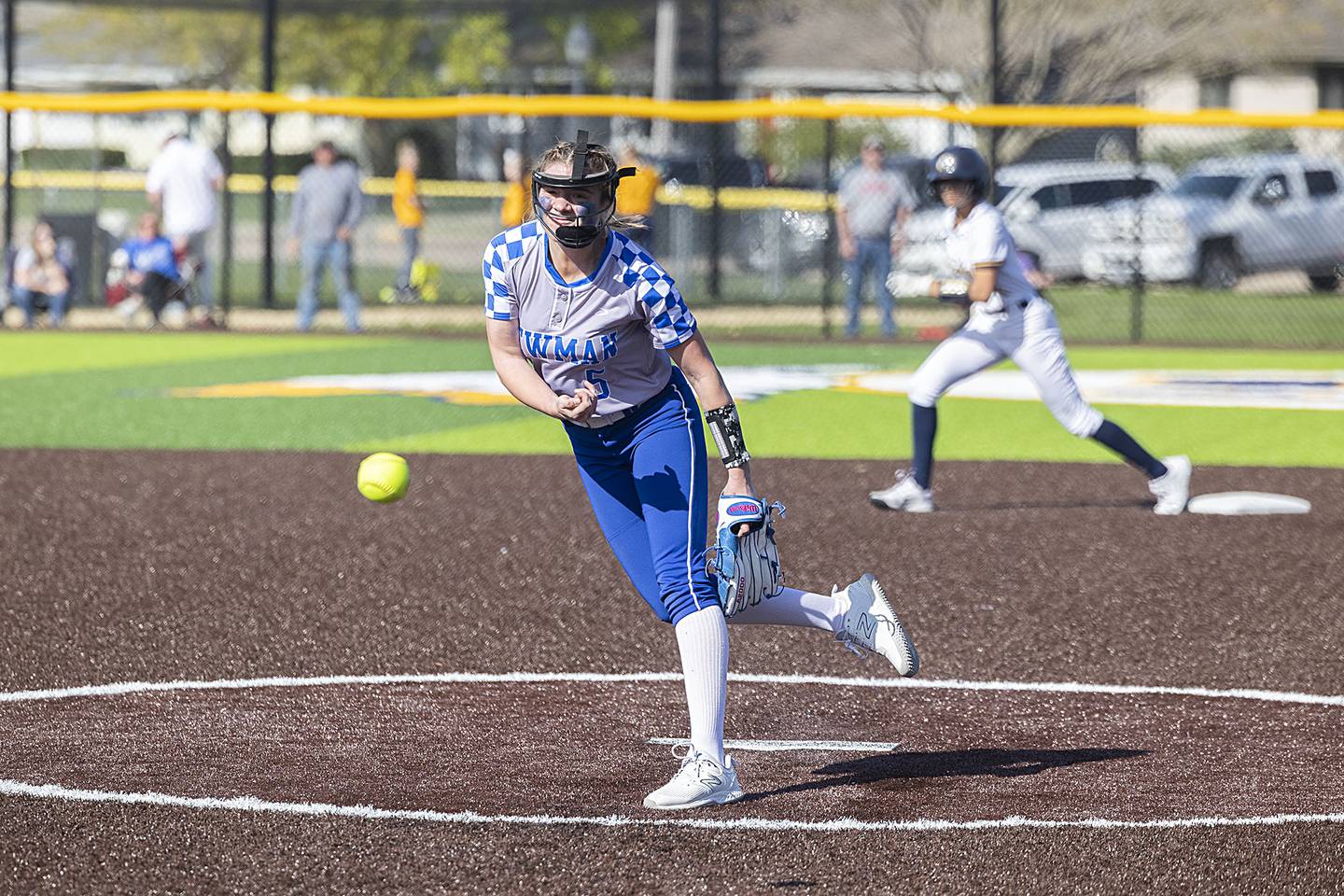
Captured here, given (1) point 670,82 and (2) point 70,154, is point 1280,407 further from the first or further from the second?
(2) point 70,154

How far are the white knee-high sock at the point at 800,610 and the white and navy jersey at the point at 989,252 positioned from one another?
15.5ft

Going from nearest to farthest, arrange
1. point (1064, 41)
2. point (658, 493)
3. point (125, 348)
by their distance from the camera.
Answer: point (658, 493) → point (125, 348) → point (1064, 41)

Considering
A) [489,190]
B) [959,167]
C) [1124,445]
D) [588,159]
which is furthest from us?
[489,190]

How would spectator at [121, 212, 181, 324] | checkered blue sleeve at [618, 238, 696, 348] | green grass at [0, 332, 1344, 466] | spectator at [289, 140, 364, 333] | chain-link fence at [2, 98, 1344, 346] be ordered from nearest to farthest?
checkered blue sleeve at [618, 238, 696, 348] → green grass at [0, 332, 1344, 466] → spectator at [289, 140, 364, 333] → spectator at [121, 212, 181, 324] → chain-link fence at [2, 98, 1344, 346]

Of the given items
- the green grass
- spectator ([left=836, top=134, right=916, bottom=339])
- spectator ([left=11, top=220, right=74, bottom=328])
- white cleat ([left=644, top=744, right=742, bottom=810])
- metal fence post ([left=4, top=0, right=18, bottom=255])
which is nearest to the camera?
white cleat ([left=644, top=744, right=742, bottom=810])

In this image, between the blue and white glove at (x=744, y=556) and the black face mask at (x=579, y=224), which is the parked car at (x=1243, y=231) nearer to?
the blue and white glove at (x=744, y=556)

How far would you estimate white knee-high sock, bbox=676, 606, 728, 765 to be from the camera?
5.68 m

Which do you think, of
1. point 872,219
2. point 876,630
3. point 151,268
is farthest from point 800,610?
point 151,268

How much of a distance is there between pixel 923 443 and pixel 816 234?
14962 millimetres

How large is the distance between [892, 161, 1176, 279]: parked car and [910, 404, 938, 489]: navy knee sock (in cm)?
1586

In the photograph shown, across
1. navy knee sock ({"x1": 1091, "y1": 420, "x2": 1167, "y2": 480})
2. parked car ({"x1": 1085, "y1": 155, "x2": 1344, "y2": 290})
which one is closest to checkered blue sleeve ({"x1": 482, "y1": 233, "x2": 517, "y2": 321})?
navy knee sock ({"x1": 1091, "y1": 420, "x2": 1167, "y2": 480})

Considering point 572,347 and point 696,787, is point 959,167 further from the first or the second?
point 696,787

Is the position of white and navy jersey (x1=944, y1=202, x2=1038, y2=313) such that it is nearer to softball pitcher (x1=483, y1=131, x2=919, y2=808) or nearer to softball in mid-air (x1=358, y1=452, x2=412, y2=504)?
softball in mid-air (x1=358, y1=452, x2=412, y2=504)

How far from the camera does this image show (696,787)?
5.58 m
